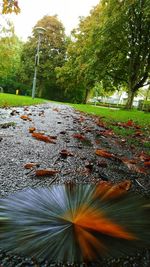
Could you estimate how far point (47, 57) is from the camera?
39688 mm

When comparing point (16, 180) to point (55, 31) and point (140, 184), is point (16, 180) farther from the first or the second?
point (55, 31)

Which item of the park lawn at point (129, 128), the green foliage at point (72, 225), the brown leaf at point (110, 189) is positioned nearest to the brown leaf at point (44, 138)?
the park lawn at point (129, 128)

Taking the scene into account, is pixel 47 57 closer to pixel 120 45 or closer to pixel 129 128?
pixel 120 45

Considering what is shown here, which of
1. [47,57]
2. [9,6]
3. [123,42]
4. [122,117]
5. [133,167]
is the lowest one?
[122,117]

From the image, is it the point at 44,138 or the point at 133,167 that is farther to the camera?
the point at 44,138

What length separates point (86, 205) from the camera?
1.20m

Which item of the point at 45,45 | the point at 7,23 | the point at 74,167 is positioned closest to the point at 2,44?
the point at 7,23

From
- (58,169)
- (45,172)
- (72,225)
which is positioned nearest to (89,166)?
(58,169)

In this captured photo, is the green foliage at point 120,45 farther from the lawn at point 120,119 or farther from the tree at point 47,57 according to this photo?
the tree at point 47,57

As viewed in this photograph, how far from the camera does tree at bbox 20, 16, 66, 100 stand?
3878 centimetres

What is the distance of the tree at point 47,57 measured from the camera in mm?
38781

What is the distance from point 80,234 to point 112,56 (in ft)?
67.3

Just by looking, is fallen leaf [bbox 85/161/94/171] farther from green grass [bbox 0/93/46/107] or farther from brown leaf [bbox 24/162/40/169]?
green grass [bbox 0/93/46/107]

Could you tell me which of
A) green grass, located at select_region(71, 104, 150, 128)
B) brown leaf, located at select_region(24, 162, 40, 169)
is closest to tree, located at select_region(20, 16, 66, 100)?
green grass, located at select_region(71, 104, 150, 128)
